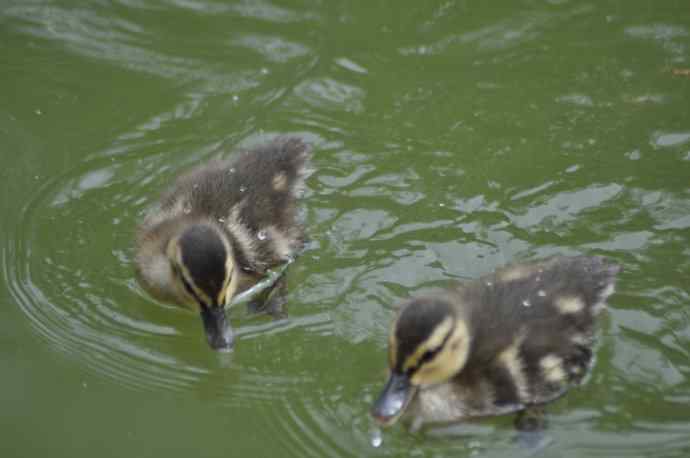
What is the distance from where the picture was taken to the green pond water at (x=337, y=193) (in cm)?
352

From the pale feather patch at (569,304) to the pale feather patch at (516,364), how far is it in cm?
21

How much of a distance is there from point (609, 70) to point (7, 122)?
3.23 metres

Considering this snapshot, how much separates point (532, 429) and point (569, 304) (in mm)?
473

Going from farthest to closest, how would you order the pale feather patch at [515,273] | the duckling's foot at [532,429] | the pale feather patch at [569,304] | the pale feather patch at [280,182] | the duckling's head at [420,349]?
the pale feather patch at [280,182]
the pale feather patch at [515,273]
the pale feather patch at [569,304]
the duckling's foot at [532,429]
the duckling's head at [420,349]

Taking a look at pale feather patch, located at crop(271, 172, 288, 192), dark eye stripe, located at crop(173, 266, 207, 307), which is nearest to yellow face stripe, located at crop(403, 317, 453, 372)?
dark eye stripe, located at crop(173, 266, 207, 307)

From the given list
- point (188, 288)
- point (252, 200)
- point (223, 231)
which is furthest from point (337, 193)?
point (188, 288)

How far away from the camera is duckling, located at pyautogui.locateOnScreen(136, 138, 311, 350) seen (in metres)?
3.62

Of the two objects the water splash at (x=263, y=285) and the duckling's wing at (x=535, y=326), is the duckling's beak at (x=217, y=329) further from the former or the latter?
the duckling's wing at (x=535, y=326)

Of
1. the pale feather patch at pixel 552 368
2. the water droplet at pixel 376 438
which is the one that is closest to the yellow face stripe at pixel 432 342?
the water droplet at pixel 376 438

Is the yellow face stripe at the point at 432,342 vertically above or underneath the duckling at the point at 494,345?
above

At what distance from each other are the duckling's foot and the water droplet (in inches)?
18.9

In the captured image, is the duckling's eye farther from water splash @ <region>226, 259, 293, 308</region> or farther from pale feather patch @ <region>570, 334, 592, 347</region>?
water splash @ <region>226, 259, 293, 308</region>

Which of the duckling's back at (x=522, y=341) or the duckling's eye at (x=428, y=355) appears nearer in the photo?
the duckling's eye at (x=428, y=355)

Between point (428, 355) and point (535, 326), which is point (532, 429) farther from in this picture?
point (428, 355)
